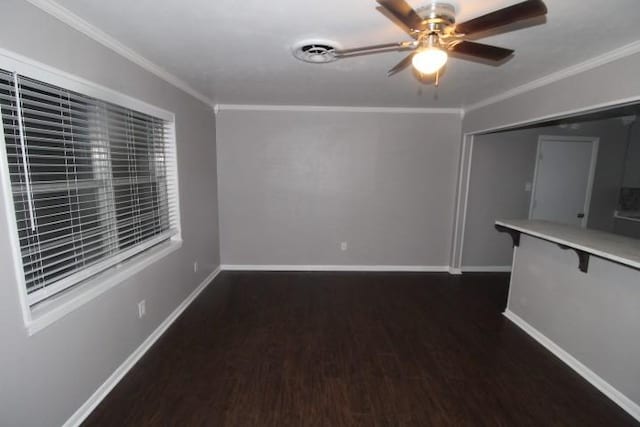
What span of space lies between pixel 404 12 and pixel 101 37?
73.8 inches

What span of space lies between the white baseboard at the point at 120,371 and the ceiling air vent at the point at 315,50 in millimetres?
2600

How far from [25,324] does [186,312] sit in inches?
68.7

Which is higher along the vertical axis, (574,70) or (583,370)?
(574,70)

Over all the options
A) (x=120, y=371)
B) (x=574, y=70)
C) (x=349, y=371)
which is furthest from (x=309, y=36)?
(x=120, y=371)

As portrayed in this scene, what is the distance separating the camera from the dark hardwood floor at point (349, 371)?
1.85m

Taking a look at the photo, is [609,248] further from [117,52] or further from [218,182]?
[218,182]

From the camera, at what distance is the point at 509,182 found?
4164 millimetres

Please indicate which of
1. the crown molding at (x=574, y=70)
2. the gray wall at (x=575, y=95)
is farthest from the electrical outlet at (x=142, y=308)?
the crown molding at (x=574, y=70)

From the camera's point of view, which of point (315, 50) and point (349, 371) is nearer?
point (315, 50)

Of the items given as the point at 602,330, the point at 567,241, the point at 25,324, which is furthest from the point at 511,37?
the point at 25,324

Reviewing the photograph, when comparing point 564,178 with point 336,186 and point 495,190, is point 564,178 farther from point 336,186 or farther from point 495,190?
point 336,186

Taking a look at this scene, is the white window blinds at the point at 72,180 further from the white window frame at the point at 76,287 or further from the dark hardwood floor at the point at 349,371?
the dark hardwood floor at the point at 349,371

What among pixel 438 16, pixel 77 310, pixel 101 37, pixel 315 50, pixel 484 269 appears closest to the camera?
pixel 438 16

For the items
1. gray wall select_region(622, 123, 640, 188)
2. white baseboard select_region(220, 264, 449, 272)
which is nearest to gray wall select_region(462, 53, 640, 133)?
white baseboard select_region(220, 264, 449, 272)
